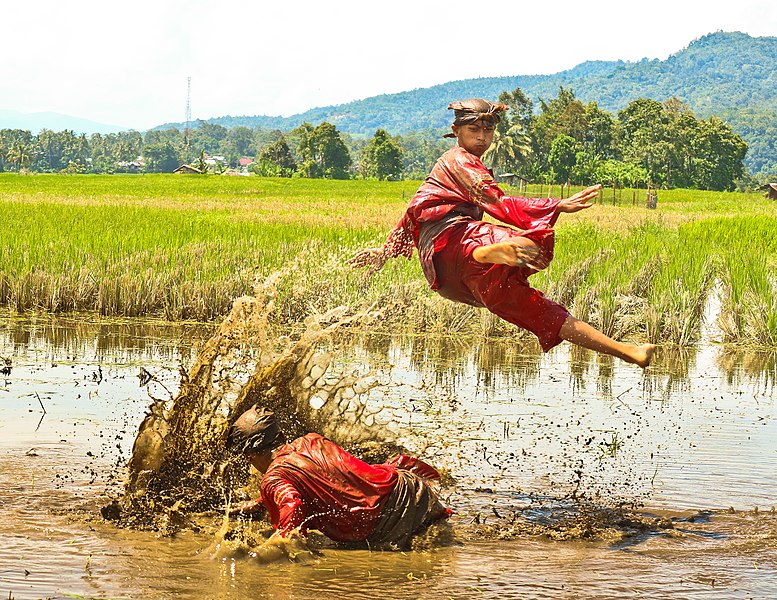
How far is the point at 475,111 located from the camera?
5520mm

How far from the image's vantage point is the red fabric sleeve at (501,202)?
208 inches

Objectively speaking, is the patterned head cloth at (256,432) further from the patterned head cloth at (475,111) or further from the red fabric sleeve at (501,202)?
the patterned head cloth at (475,111)

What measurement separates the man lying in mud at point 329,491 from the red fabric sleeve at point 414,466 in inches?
4.5

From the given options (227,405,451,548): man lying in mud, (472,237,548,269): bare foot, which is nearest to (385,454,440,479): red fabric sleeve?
(227,405,451,548): man lying in mud

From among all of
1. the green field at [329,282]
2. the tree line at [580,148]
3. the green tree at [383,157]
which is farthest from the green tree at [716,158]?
the green field at [329,282]

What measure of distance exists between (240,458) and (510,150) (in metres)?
85.9

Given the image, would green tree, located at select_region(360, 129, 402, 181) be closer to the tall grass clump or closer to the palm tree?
the palm tree

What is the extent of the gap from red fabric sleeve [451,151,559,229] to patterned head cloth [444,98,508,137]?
0.82 ft

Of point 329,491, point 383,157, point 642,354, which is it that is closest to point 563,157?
point 383,157

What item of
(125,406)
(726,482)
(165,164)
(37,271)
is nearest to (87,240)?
(37,271)

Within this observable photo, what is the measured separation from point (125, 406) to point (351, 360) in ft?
7.89

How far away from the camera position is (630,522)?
5.62m

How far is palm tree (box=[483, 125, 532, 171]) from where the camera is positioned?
88.4m

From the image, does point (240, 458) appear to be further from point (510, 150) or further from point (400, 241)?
point (510, 150)
